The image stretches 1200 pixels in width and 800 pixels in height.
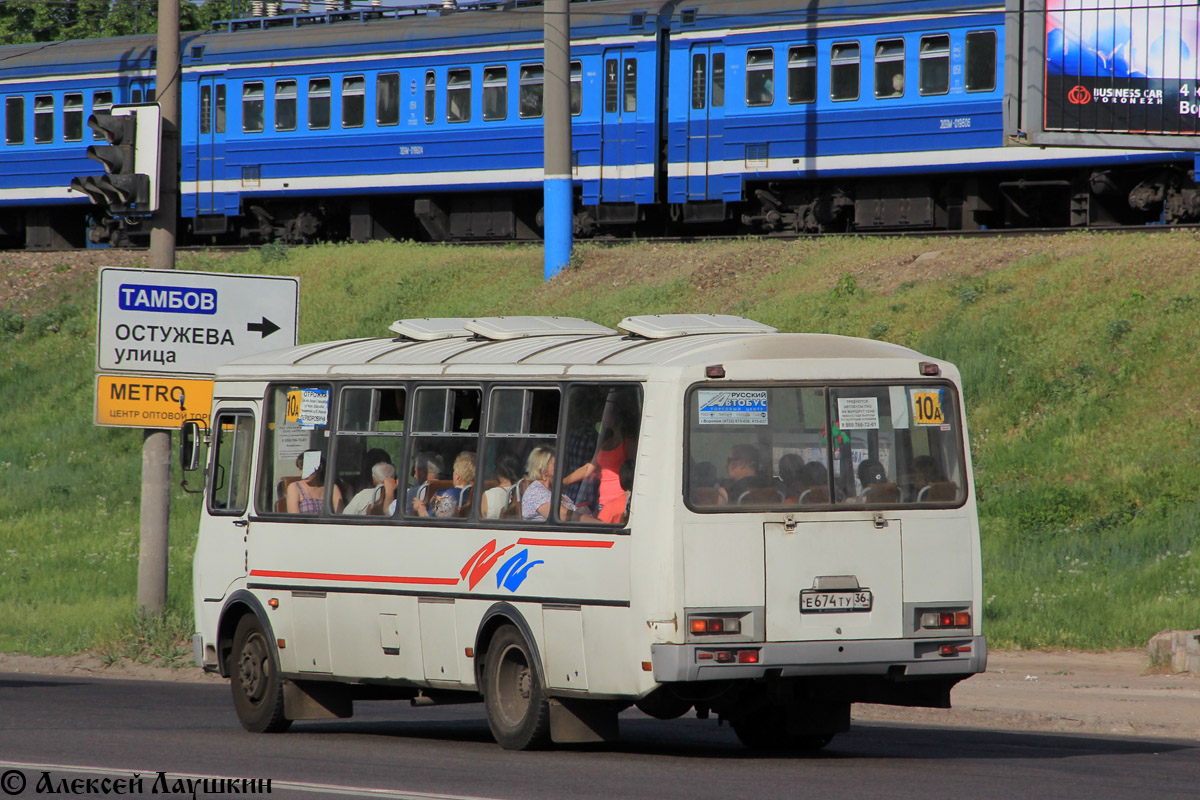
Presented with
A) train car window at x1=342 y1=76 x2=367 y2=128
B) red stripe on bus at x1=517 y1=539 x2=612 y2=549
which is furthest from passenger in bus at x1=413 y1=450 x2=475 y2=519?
train car window at x1=342 y1=76 x2=367 y2=128

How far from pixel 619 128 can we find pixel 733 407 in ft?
66.6

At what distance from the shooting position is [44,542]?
75.5 ft

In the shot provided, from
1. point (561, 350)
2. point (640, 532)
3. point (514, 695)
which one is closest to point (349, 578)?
point (514, 695)

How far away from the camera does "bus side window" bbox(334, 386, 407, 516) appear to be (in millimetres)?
11688

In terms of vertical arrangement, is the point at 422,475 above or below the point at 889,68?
below

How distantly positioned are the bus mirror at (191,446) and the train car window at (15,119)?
81.8 ft

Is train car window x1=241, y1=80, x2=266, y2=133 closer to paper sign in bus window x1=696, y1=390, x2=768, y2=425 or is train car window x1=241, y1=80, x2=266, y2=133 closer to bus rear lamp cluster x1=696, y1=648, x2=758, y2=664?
paper sign in bus window x1=696, y1=390, x2=768, y2=425

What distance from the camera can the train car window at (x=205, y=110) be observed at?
34.3 metres

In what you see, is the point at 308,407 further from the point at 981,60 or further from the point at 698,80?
the point at 698,80

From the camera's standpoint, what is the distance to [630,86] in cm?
2989

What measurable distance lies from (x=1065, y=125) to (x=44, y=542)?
1325 centimetres

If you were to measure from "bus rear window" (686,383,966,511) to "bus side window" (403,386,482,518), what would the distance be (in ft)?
5.85

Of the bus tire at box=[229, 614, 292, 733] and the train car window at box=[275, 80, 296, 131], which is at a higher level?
the train car window at box=[275, 80, 296, 131]

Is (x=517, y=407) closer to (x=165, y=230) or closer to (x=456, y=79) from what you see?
(x=165, y=230)
